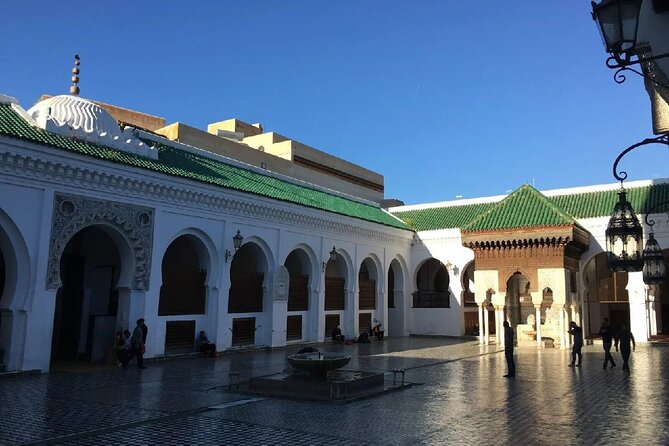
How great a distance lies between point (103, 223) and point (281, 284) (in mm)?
6347

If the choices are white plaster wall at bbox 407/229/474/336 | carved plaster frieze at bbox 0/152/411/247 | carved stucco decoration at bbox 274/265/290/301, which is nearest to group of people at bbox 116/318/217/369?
carved plaster frieze at bbox 0/152/411/247

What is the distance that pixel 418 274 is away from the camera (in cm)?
2617

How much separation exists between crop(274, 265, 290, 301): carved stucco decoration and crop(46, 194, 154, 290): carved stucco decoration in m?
4.68

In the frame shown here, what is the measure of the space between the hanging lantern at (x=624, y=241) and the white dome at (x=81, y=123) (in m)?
10.6

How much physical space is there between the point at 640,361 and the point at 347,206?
38.4 feet

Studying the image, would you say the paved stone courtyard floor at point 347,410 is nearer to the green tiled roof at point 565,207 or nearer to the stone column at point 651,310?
the stone column at point 651,310

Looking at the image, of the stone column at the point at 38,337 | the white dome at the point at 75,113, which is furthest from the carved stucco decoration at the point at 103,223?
the white dome at the point at 75,113

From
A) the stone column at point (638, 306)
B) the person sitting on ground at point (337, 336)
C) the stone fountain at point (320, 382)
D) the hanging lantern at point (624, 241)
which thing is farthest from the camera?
the person sitting on ground at point (337, 336)

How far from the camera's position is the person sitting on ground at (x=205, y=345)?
567 inches

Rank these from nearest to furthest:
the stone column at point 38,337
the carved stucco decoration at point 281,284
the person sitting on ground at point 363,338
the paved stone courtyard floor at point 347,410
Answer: the paved stone courtyard floor at point 347,410, the stone column at point 38,337, the carved stucco decoration at point 281,284, the person sitting on ground at point 363,338

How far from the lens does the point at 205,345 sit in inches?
570

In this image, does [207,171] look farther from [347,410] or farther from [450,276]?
[450,276]

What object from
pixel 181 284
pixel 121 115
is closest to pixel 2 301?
pixel 181 284

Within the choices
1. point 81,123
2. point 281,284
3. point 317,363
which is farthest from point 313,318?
point 317,363
